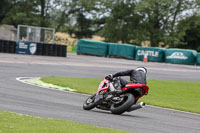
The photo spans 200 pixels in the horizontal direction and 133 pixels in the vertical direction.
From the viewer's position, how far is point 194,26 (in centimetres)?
6850

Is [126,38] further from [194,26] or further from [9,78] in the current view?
[9,78]

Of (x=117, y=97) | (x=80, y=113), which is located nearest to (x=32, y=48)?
(x=117, y=97)

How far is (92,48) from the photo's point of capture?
4859cm

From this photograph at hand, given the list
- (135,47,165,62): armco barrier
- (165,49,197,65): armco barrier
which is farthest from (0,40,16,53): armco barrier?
(165,49,197,65): armco barrier

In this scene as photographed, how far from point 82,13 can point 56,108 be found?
229ft

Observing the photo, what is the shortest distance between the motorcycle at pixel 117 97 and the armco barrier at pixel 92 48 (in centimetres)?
3679

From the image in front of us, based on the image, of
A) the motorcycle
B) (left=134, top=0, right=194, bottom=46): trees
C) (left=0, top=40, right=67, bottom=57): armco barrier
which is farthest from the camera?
(left=134, top=0, right=194, bottom=46): trees

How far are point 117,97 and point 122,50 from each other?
122ft

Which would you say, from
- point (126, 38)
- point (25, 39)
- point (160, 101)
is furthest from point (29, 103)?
point (126, 38)

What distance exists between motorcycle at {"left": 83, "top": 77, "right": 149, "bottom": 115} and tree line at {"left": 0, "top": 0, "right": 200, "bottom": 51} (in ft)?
166

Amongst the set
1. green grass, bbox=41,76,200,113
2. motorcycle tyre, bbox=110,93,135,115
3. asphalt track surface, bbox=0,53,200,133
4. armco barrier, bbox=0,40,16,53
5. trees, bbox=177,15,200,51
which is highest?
trees, bbox=177,15,200,51

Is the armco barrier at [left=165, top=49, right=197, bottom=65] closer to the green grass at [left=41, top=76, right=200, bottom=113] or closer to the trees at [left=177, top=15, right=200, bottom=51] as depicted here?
the trees at [left=177, top=15, right=200, bottom=51]

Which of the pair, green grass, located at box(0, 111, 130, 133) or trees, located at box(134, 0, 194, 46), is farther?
trees, located at box(134, 0, 194, 46)

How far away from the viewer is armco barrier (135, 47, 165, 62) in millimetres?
46406
